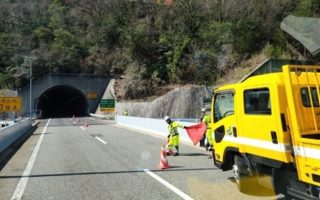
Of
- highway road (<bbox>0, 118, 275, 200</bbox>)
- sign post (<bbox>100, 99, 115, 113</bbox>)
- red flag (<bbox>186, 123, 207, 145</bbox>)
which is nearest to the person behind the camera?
highway road (<bbox>0, 118, 275, 200</bbox>)

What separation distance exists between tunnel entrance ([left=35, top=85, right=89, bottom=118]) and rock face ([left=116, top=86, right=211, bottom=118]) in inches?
1132

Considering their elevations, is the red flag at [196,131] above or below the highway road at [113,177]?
above

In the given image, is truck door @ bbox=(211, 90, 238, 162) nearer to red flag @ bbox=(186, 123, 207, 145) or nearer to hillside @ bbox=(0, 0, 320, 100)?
red flag @ bbox=(186, 123, 207, 145)

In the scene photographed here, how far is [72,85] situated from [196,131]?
201 ft

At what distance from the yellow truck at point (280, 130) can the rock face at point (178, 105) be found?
39168 mm

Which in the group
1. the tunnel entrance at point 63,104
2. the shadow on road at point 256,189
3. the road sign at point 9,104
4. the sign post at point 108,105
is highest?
the tunnel entrance at point 63,104

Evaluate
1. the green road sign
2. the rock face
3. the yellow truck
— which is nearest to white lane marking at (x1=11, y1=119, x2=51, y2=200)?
the yellow truck

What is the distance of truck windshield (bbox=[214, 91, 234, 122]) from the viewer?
9.29 meters

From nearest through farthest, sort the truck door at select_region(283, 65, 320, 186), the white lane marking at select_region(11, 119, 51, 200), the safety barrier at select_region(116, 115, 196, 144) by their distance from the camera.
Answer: the truck door at select_region(283, 65, 320, 186)
the white lane marking at select_region(11, 119, 51, 200)
the safety barrier at select_region(116, 115, 196, 144)

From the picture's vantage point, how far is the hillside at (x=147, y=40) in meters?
56.8

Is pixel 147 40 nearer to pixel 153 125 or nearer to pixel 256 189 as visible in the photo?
pixel 153 125

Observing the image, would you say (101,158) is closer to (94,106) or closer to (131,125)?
(131,125)

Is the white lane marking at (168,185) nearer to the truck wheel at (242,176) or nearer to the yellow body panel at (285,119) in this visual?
the truck wheel at (242,176)

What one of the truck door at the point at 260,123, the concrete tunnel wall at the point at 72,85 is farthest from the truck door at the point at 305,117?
the concrete tunnel wall at the point at 72,85
